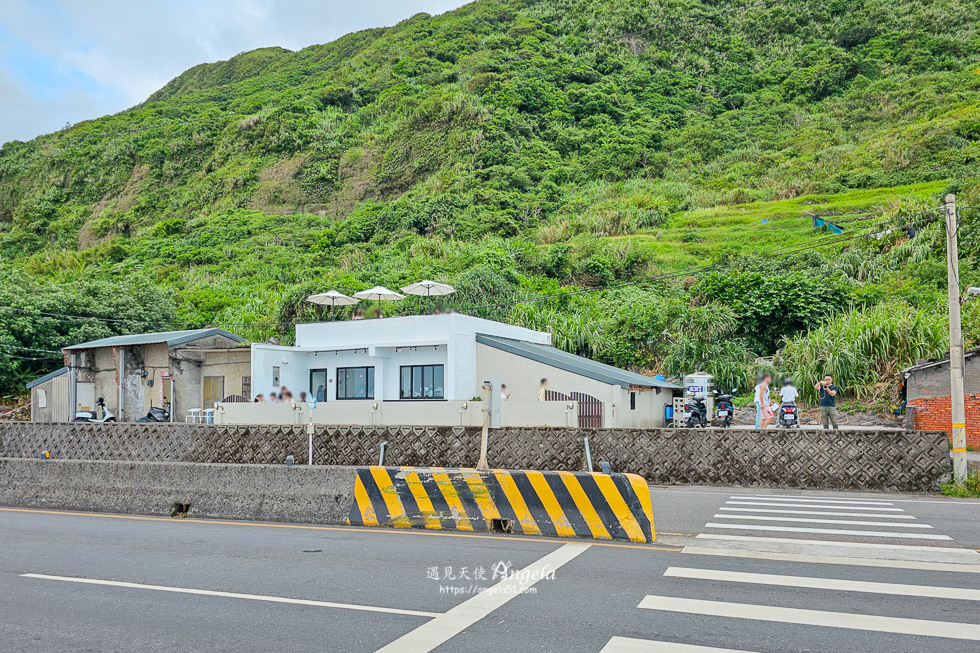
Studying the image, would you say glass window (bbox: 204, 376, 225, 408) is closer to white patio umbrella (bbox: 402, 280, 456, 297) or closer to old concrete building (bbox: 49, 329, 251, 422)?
old concrete building (bbox: 49, 329, 251, 422)

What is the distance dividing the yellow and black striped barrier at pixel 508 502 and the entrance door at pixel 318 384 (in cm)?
1849

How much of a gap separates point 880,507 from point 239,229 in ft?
237

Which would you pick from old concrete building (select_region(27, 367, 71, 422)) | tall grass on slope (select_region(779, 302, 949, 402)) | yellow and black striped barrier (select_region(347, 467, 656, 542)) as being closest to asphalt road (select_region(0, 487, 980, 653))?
yellow and black striped barrier (select_region(347, 467, 656, 542))

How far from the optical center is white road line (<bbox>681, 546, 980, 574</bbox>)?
7.53m

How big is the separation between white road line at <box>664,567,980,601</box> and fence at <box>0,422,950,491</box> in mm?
9163

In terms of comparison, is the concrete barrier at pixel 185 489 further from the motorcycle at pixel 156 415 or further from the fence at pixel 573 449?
the motorcycle at pixel 156 415

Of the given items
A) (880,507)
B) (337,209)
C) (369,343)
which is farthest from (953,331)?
(337,209)

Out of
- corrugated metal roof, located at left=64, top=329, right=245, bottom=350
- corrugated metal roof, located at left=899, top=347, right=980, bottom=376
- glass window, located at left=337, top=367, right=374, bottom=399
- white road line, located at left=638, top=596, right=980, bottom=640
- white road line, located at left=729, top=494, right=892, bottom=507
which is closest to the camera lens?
white road line, located at left=638, top=596, right=980, bottom=640

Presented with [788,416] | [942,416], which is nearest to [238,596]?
[788,416]

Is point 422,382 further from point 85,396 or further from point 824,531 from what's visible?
point 824,531

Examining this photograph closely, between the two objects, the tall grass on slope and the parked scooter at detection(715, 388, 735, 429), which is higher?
the tall grass on slope

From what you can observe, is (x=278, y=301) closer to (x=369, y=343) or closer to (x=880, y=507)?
(x=369, y=343)

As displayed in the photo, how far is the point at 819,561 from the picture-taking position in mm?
7832

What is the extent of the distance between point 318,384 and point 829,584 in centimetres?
2349
